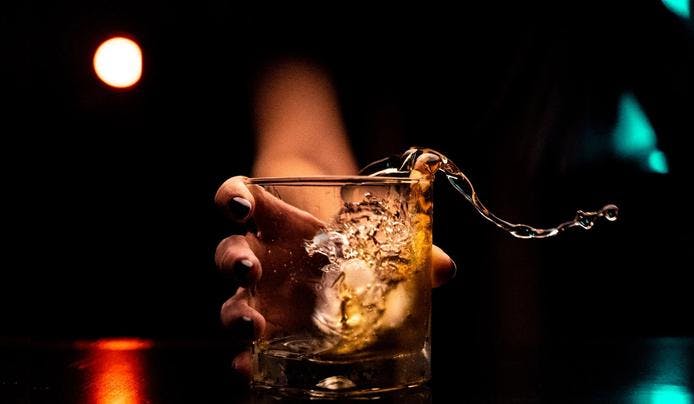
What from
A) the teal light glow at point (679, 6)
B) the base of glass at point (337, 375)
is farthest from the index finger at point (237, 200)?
the teal light glow at point (679, 6)

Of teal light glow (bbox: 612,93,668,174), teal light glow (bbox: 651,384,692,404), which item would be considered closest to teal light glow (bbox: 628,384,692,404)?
teal light glow (bbox: 651,384,692,404)

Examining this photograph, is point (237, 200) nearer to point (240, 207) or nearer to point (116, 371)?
point (240, 207)

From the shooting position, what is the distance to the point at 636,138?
6.80ft

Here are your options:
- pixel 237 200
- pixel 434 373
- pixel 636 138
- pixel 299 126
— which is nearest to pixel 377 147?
pixel 299 126

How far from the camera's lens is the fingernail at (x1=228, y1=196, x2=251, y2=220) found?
2.26 ft

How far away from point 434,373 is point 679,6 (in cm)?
174

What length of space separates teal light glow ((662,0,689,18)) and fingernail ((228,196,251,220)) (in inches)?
71.8

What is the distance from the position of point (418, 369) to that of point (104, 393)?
0.95 ft

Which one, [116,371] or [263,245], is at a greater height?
[263,245]

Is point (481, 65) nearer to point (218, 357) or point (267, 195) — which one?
point (218, 357)

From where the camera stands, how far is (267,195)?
0.69 meters

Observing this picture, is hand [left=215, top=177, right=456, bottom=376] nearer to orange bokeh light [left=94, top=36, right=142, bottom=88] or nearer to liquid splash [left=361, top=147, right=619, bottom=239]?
liquid splash [left=361, top=147, right=619, bottom=239]

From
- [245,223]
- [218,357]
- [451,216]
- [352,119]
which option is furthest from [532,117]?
[245,223]

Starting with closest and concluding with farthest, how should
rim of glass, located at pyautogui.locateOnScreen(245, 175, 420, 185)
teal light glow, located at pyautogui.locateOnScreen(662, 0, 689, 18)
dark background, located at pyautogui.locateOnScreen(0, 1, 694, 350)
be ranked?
1. rim of glass, located at pyautogui.locateOnScreen(245, 175, 420, 185)
2. dark background, located at pyautogui.locateOnScreen(0, 1, 694, 350)
3. teal light glow, located at pyautogui.locateOnScreen(662, 0, 689, 18)
